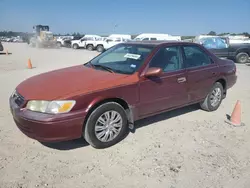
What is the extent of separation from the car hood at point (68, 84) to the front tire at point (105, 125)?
0.33 metres

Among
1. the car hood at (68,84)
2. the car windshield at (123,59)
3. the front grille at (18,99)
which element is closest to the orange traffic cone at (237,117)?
the car windshield at (123,59)

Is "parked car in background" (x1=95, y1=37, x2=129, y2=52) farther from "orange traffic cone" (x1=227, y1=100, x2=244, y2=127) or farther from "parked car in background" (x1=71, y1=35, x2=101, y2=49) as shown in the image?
"orange traffic cone" (x1=227, y1=100, x2=244, y2=127)

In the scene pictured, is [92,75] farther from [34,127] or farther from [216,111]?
[216,111]

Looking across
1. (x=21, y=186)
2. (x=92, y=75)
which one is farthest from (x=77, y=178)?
(x=92, y=75)

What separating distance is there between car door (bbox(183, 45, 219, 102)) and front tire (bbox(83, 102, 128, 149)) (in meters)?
1.64

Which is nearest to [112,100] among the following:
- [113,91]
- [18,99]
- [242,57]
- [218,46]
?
[113,91]

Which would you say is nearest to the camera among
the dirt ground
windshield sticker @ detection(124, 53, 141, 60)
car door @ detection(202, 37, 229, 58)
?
the dirt ground

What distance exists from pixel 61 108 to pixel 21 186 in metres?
1.02

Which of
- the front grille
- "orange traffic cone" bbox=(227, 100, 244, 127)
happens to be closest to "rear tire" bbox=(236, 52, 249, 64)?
"orange traffic cone" bbox=(227, 100, 244, 127)

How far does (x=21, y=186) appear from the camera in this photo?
2725 mm

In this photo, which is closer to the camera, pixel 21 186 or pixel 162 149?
pixel 21 186

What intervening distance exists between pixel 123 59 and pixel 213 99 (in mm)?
2390

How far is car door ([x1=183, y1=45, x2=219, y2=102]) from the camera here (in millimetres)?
4566

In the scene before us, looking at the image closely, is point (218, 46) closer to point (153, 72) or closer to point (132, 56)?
point (132, 56)
